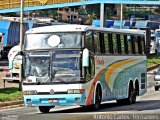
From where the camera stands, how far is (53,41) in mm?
20484

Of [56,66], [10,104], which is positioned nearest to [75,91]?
[56,66]

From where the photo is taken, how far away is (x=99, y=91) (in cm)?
2195

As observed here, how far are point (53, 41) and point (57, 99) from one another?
79.3 inches

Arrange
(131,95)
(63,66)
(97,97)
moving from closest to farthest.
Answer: (63,66)
(97,97)
(131,95)

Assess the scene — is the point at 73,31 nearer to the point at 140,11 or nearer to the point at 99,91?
the point at 99,91

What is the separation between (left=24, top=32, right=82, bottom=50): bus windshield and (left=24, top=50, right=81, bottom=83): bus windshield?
1.01ft

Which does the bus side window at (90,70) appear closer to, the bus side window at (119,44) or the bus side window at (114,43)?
the bus side window at (114,43)

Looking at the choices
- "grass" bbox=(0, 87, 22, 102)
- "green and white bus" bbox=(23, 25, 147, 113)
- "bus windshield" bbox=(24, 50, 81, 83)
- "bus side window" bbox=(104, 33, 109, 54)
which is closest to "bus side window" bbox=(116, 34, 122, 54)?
"bus side window" bbox=(104, 33, 109, 54)

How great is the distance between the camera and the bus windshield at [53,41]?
66.8 ft

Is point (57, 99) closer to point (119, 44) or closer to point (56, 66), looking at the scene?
point (56, 66)

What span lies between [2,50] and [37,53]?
39.2 meters

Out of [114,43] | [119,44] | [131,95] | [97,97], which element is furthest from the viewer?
[131,95]

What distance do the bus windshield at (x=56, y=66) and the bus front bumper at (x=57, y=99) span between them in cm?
53

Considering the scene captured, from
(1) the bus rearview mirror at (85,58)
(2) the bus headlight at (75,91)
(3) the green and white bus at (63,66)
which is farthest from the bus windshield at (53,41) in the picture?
(2) the bus headlight at (75,91)
